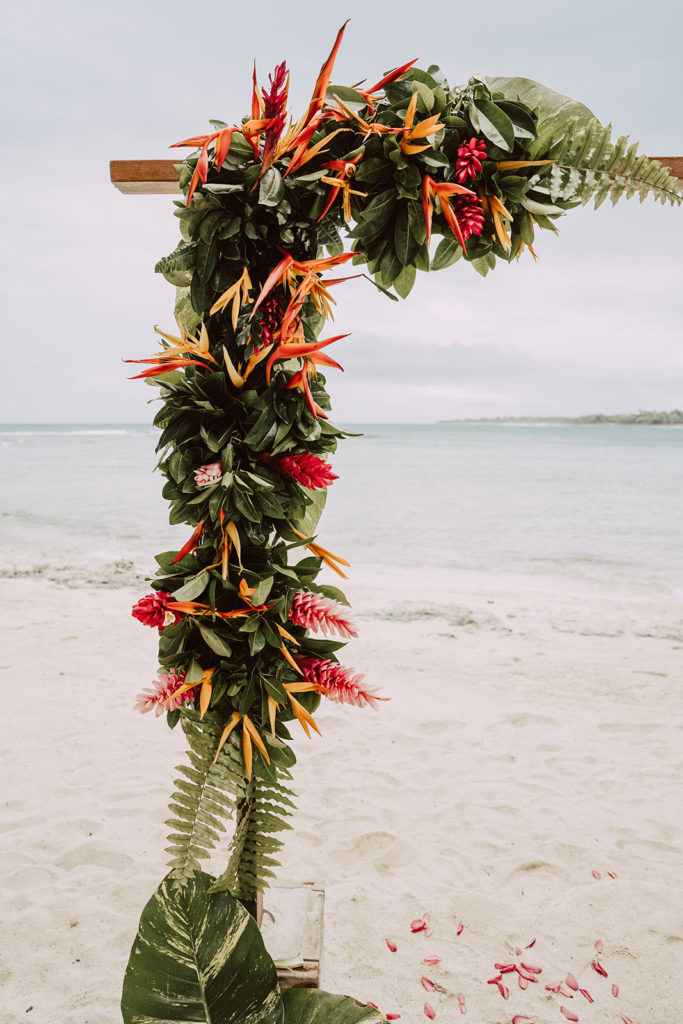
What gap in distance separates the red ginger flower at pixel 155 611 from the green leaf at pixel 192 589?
0.07 ft

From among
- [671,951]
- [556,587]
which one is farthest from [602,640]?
[671,951]

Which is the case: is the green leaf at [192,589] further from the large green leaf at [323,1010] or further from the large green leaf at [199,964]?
the large green leaf at [323,1010]

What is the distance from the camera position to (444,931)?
81.9 inches

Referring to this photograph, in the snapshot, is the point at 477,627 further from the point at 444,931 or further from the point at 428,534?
the point at 428,534

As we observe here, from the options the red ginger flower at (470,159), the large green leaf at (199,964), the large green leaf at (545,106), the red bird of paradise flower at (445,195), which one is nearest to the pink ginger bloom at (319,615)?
the large green leaf at (199,964)

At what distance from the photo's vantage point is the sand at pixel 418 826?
1.89 meters

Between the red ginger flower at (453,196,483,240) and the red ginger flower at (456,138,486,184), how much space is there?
0.04 m

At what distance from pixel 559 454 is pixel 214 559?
3667 cm

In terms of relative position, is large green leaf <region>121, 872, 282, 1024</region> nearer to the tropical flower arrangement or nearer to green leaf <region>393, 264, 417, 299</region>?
the tropical flower arrangement

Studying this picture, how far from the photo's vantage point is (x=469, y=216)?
116 cm

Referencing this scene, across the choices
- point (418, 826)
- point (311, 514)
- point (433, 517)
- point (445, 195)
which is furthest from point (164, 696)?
point (433, 517)

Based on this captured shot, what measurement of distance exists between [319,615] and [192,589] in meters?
0.23

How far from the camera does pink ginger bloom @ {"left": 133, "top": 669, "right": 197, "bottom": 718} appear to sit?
45.3 inches

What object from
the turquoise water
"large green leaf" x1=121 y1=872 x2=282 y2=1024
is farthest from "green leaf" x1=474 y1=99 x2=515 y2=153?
the turquoise water
